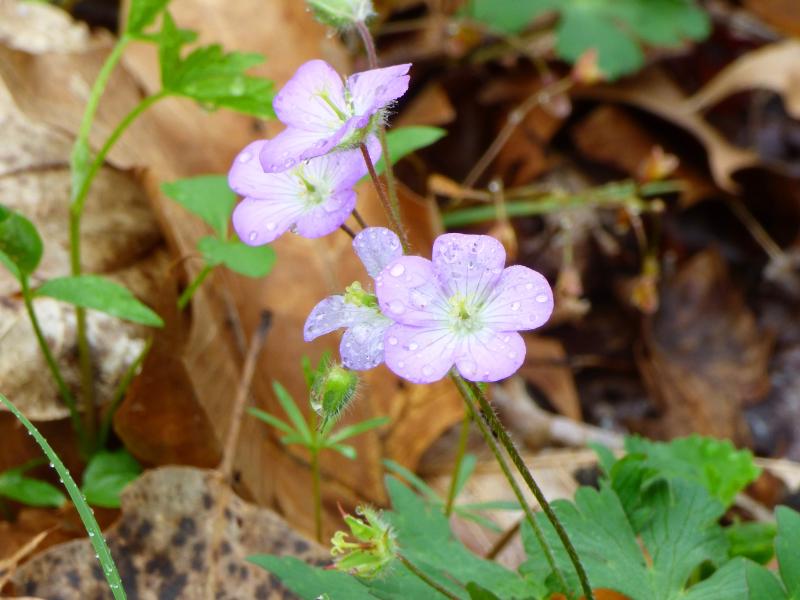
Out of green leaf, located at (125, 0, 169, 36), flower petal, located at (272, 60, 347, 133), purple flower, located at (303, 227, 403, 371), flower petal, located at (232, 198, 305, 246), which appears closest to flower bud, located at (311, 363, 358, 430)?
purple flower, located at (303, 227, 403, 371)

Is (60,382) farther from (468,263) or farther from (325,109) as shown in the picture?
(468,263)

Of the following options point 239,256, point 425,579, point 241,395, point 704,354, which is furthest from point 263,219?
point 704,354

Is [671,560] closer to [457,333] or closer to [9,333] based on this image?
[457,333]

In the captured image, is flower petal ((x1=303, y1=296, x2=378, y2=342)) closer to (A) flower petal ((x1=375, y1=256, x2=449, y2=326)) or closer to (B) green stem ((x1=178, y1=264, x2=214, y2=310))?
(A) flower petal ((x1=375, y1=256, x2=449, y2=326))

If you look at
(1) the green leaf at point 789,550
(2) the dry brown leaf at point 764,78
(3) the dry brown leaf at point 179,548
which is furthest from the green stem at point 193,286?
(2) the dry brown leaf at point 764,78

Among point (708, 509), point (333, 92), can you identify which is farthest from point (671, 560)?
point (333, 92)

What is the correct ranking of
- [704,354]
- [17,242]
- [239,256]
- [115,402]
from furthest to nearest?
[704,354]
[115,402]
[239,256]
[17,242]

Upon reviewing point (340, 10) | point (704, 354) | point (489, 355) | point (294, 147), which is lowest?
point (704, 354)
